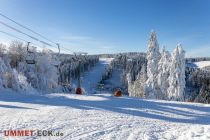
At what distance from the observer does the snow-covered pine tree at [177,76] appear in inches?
1848

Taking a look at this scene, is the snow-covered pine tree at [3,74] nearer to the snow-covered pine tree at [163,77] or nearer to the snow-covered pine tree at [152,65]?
the snow-covered pine tree at [152,65]

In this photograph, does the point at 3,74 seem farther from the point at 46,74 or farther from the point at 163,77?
the point at 163,77

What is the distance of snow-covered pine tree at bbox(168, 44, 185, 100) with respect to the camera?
46938 mm

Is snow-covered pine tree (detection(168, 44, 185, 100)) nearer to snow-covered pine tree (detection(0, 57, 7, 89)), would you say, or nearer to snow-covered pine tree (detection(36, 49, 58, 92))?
snow-covered pine tree (detection(36, 49, 58, 92))

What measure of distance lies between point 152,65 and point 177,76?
483 cm

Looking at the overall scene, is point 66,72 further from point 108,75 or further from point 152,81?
point 152,81

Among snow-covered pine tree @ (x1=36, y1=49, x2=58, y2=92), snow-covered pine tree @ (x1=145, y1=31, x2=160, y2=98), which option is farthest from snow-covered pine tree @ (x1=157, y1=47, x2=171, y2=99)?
snow-covered pine tree @ (x1=36, y1=49, x2=58, y2=92)

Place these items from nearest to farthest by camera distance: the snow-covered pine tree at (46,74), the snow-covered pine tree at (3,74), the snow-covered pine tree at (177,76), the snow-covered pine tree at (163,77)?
the snow-covered pine tree at (3,74) < the snow-covered pine tree at (46,74) < the snow-covered pine tree at (177,76) < the snow-covered pine tree at (163,77)

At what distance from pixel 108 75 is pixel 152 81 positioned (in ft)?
365

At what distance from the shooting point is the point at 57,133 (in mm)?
8781

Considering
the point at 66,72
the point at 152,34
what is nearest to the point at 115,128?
the point at 152,34

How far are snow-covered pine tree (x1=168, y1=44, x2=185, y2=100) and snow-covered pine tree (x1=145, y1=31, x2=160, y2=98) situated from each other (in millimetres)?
2760

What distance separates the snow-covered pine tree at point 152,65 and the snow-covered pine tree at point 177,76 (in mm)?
2760

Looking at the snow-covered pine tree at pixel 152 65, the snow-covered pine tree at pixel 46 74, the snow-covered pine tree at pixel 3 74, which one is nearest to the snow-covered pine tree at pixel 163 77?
the snow-covered pine tree at pixel 152 65
